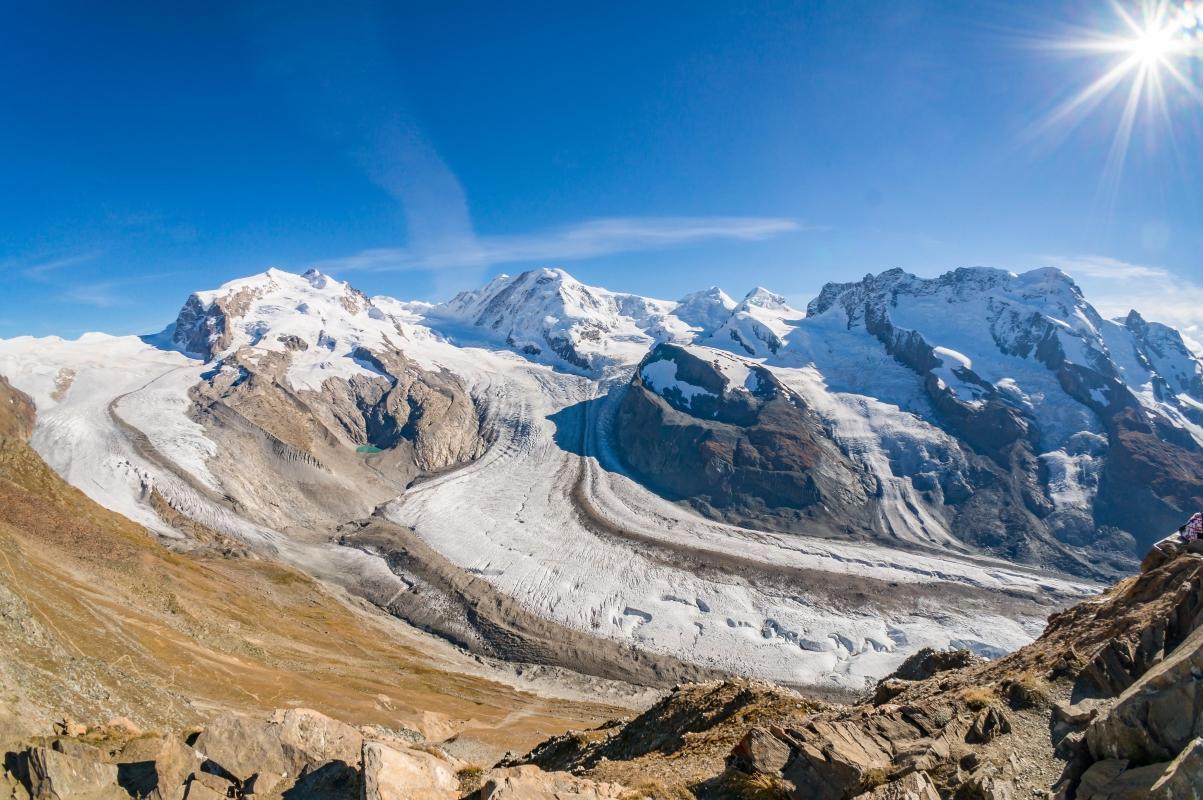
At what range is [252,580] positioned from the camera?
5388 centimetres

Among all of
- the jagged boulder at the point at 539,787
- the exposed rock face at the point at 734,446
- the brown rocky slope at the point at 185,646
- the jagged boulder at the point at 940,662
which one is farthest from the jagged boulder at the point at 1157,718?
the exposed rock face at the point at 734,446

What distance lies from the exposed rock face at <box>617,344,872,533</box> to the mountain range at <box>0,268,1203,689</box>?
2.10 feet

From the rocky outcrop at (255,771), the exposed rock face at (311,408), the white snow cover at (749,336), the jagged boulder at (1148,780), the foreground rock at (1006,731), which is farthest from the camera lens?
the white snow cover at (749,336)

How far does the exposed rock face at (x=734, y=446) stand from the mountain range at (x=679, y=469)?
0.64m

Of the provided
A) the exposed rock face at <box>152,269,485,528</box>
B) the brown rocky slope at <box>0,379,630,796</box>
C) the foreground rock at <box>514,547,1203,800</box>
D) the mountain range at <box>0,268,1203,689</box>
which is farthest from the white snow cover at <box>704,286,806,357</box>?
the foreground rock at <box>514,547,1203,800</box>

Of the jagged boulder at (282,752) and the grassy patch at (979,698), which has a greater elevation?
the grassy patch at (979,698)

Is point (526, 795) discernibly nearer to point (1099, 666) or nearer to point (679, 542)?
point (1099, 666)

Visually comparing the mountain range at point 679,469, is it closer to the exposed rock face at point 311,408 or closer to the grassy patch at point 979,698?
the exposed rock face at point 311,408

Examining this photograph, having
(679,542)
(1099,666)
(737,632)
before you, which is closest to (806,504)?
(679,542)

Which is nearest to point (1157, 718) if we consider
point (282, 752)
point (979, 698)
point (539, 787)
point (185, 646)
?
point (979, 698)

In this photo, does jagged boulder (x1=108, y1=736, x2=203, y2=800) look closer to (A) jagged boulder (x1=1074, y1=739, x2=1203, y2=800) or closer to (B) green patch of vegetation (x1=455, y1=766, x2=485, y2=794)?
(B) green patch of vegetation (x1=455, y1=766, x2=485, y2=794)

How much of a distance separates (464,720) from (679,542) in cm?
5400

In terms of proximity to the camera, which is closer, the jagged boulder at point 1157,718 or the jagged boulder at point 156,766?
the jagged boulder at point 1157,718

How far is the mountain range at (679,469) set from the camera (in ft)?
212
